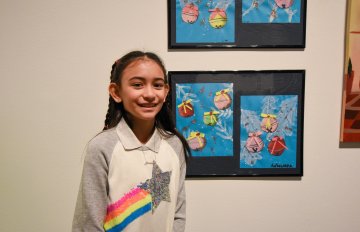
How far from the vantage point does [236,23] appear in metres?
1.24

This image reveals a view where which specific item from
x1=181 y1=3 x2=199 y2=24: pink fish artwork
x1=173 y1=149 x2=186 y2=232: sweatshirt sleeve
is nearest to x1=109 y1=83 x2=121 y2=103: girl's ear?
x1=173 y1=149 x2=186 y2=232: sweatshirt sleeve

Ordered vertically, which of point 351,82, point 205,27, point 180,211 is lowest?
point 180,211

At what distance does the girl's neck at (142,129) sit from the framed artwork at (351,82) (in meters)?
0.88

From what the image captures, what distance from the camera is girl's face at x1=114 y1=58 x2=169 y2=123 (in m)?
0.86

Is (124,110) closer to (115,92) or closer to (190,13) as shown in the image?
(115,92)

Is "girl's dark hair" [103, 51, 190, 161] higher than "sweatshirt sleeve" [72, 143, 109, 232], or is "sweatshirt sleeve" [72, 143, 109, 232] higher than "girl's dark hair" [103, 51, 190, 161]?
"girl's dark hair" [103, 51, 190, 161]

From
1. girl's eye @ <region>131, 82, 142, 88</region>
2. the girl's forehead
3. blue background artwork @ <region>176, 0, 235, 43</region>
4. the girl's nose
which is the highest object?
blue background artwork @ <region>176, 0, 235, 43</region>

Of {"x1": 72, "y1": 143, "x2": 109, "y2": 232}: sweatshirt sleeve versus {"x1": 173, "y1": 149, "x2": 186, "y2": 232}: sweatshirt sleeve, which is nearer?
{"x1": 72, "y1": 143, "x2": 109, "y2": 232}: sweatshirt sleeve

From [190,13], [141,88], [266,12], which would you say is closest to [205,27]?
[190,13]

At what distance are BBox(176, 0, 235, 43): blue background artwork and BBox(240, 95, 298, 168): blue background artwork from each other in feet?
0.89

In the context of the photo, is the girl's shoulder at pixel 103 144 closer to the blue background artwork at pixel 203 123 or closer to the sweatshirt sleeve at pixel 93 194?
the sweatshirt sleeve at pixel 93 194

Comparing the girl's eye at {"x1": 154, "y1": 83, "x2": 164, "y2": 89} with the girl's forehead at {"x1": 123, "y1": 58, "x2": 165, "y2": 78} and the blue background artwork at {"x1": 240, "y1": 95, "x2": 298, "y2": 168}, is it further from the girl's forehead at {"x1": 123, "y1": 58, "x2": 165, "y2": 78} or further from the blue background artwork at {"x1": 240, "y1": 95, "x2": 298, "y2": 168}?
the blue background artwork at {"x1": 240, "y1": 95, "x2": 298, "y2": 168}

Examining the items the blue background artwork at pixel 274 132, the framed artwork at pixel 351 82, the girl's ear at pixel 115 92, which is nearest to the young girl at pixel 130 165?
the girl's ear at pixel 115 92

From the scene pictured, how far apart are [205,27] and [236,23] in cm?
13
